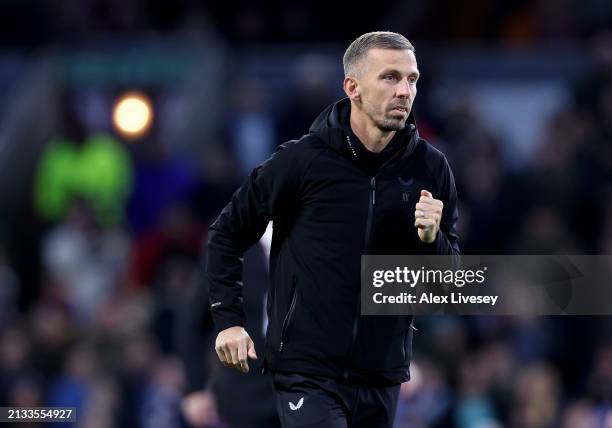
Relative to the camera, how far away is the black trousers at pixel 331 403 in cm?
616

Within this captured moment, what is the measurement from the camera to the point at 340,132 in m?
6.26

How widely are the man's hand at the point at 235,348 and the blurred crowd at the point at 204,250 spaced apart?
255 cm

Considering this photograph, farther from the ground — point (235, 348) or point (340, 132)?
point (340, 132)

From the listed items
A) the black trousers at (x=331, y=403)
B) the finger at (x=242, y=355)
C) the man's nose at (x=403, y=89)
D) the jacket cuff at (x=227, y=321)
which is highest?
the man's nose at (x=403, y=89)

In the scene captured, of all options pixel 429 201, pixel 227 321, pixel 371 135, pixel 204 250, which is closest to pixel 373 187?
pixel 371 135

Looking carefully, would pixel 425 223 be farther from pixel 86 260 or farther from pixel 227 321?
pixel 86 260

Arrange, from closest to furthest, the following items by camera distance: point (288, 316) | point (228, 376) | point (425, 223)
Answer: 1. point (425, 223)
2. point (288, 316)
3. point (228, 376)

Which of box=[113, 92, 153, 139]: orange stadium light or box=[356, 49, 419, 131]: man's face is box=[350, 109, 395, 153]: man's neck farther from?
box=[113, 92, 153, 139]: orange stadium light

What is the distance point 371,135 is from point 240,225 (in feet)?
2.03

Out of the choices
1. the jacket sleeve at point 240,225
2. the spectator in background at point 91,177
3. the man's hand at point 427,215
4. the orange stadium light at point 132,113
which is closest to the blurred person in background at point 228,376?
the jacket sleeve at point 240,225

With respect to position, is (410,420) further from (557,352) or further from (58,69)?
(58,69)

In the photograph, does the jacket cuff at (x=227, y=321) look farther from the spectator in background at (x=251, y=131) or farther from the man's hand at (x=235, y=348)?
the spectator in background at (x=251, y=131)

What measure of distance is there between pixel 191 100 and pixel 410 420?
19.6 ft

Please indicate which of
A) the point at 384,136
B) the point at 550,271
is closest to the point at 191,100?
the point at 550,271
